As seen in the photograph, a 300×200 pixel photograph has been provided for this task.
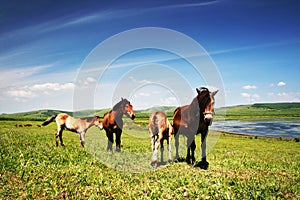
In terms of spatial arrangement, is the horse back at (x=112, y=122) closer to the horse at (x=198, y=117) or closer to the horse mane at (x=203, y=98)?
the horse at (x=198, y=117)

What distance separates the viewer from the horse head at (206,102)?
379 inches

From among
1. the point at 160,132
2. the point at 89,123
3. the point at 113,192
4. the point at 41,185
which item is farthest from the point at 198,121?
Answer: the point at 89,123

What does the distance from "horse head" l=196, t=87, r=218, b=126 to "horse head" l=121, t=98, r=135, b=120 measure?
5148mm

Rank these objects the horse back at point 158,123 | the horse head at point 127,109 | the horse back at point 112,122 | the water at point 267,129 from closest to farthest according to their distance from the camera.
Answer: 1. the horse back at point 158,123
2. the horse head at point 127,109
3. the horse back at point 112,122
4. the water at point 267,129

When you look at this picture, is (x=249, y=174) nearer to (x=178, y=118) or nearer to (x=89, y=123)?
(x=178, y=118)

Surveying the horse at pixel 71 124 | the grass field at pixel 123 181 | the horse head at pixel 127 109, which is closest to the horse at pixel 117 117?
the horse head at pixel 127 109

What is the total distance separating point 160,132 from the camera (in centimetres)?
1143

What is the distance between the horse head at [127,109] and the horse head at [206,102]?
5.15m

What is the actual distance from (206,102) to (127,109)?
19.5 feet

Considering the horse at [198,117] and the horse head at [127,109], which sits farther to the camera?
the horse head at [127,109]

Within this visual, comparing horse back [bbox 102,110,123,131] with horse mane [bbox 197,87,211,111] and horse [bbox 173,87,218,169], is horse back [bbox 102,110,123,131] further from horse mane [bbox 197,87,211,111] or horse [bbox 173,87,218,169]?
horse mane [bbox 197,87,211,111]

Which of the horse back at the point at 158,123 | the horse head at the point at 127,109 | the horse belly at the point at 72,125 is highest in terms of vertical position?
the horse head at the point at 127,109

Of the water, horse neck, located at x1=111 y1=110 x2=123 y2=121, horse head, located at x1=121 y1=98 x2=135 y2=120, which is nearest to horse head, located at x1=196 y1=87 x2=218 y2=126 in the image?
horse head, located at x1=121 y1=98 x2=135 y2=120

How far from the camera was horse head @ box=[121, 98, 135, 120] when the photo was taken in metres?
14.3
